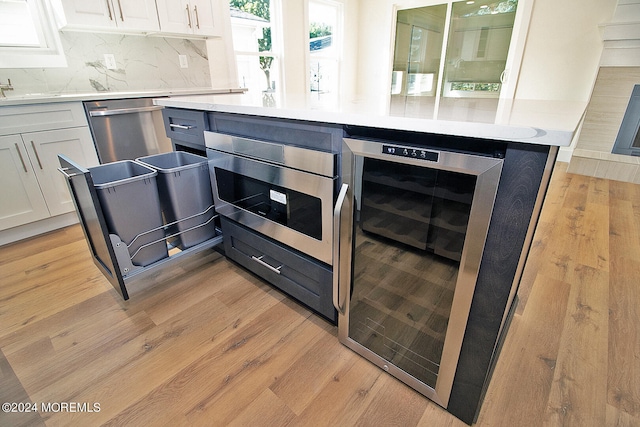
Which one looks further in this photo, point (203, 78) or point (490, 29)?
point (490, 29)

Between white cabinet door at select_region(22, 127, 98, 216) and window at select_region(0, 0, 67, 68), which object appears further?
window at select_region(0, 0, 67, 68)

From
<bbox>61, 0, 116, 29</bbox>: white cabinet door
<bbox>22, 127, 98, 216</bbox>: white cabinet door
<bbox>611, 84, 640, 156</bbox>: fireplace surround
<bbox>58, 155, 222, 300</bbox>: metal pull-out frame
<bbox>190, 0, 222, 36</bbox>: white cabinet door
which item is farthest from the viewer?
<bbox>611, 84, 640, 156</bbox>: fireplace surround

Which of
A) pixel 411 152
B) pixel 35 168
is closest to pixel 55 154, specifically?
pixel 35 168

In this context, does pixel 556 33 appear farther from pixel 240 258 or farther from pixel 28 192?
pixel 28 192

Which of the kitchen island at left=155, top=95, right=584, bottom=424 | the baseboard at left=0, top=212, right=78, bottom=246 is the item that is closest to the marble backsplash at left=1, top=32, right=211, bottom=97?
the baseboard at left=0, top=212, right=78, bottom=246

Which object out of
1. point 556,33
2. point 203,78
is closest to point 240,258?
point 203,78

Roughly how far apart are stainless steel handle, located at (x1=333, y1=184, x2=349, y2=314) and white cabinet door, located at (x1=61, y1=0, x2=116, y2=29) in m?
2.54

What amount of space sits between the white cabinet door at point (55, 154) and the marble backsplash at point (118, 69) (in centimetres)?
62

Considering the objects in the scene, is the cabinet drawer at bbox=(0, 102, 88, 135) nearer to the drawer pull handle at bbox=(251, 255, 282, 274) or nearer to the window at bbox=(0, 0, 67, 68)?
the window at bbox=(0, 0, 67, 68)

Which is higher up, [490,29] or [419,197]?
[490,29]

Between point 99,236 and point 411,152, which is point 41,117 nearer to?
point 99,236

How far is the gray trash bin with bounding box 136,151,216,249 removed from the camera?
144 centimetres

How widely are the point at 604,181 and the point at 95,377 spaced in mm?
4445

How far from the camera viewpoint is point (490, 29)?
13.2 ft
